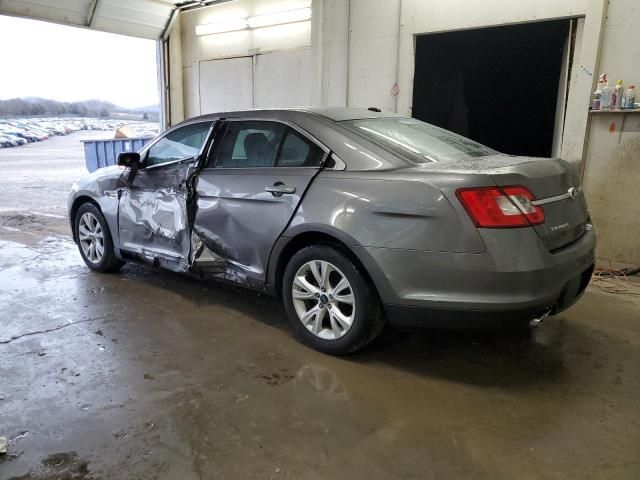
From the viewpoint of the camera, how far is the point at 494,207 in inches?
96.0

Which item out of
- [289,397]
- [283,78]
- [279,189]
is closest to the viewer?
[289,397]

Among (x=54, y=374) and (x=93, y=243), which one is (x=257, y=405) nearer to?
(x=54, y=374)

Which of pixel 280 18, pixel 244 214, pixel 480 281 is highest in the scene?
pixel 280 18

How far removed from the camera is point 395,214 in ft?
8.67

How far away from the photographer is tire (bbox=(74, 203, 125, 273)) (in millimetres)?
4586

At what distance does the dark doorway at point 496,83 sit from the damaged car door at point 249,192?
11.0ft

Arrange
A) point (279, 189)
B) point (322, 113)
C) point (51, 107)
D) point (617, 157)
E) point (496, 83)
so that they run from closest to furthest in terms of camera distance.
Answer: point (279, 189)
point (322, 113)
point (617, 157)
point (496, 83)
point (51, 107)

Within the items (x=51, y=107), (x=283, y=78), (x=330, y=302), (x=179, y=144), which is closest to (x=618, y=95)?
(x=330, y=302)

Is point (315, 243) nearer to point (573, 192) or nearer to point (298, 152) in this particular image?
point (298, 152)

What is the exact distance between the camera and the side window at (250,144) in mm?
3369

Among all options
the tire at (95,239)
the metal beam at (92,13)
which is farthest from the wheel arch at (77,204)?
the metal beam at (92,13)

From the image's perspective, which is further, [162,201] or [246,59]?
[246,59]

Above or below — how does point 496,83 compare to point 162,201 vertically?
above

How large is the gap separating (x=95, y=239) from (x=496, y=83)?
4553 millimetres
